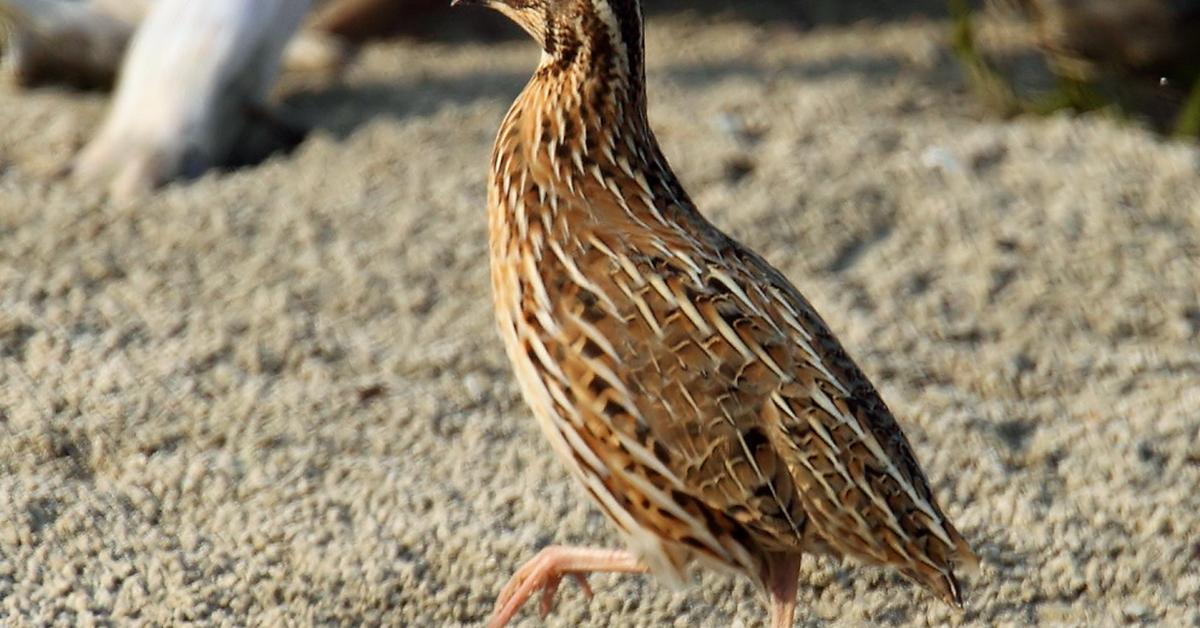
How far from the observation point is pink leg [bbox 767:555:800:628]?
4.37 m

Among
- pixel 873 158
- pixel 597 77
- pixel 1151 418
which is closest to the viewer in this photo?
pixel 597 77

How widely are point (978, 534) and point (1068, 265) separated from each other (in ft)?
5.96

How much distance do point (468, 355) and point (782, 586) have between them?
6.43 ft

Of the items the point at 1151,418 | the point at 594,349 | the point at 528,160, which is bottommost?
the point at 1151,418

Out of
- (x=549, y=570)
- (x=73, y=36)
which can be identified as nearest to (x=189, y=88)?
(x=73, y=36)

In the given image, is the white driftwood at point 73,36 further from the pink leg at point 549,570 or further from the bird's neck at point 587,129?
the pink leg at point 549,570

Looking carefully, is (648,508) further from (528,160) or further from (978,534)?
(978,534)

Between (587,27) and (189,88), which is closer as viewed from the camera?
(587,27)

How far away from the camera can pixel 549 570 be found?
4594mm

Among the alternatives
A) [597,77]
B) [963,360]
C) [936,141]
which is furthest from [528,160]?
[936,141]

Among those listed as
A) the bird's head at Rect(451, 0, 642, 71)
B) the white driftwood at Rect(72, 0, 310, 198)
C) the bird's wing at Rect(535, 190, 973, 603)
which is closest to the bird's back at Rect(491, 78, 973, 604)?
the bird's wing at Rect(535, 190, 973, 603)

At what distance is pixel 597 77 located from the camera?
4551mm

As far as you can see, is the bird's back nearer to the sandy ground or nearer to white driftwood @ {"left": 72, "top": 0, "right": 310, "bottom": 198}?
the sandy ground

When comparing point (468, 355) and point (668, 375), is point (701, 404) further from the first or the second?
point (468, 355)
